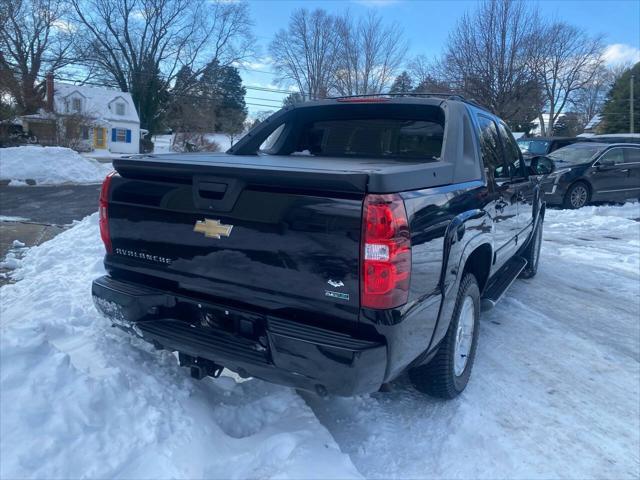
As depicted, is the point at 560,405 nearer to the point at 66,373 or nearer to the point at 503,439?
the point at 503,439

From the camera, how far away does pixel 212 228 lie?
259cm

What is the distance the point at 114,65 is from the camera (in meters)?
50.4

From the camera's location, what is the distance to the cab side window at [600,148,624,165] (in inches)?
524

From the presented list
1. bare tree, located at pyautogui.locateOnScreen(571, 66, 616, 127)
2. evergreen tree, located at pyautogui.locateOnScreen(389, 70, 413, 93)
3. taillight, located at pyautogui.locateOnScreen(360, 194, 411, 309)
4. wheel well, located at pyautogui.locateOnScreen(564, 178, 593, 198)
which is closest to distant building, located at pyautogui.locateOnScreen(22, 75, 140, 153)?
evergreen tree, located at pyautogui.locateOnScreen(389, 70, 413, 93)

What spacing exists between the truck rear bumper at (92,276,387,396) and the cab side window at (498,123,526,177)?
3.02 meters

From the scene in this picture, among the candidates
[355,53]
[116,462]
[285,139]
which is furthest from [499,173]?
[355,53]

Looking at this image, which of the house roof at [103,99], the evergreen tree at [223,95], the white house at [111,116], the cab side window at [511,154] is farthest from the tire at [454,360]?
the evergreen tree at [223,95]

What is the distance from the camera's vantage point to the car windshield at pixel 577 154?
1325 cm

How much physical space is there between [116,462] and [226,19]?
54.8 meters

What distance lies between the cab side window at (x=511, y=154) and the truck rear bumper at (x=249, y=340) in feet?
9.91

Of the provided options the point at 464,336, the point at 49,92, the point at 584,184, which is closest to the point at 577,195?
the point at 584,184

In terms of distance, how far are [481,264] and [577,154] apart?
11659 millimetres

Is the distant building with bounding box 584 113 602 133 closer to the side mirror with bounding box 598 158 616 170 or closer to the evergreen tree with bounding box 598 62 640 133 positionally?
the evergreen tree with bounding box 598 62 640 133

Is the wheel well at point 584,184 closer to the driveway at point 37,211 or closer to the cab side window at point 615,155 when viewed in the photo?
the cab side window at point 615,155
